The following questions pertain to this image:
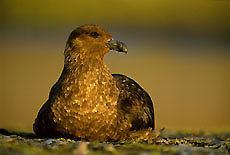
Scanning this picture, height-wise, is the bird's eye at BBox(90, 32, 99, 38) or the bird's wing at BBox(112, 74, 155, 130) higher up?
the bird's eye at BBox(90, 32, 99, 38)

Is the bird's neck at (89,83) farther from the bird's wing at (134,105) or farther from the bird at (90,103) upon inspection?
the bird's wing at (134,105)

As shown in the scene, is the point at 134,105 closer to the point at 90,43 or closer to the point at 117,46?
the point at 117,46

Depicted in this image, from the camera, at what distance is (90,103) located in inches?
205

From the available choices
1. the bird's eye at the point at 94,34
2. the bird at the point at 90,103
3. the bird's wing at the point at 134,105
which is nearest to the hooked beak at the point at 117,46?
the bird at the point at 90,103

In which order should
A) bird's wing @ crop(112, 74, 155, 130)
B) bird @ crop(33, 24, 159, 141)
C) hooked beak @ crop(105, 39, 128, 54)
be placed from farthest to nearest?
hooked beak @ crop(105, 39, 128, 54) → bird's wing @ crop(112, 74, 155, 130) → bird @ crop(33, 24, 159, 141)

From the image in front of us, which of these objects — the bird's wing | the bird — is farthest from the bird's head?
the bird's wing

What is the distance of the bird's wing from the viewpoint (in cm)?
557

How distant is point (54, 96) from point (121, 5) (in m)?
35.3

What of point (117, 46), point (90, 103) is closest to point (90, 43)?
point (117, 46)

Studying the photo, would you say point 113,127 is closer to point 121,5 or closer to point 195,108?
point 195,108

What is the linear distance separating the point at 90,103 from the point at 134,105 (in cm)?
79

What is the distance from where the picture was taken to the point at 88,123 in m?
5.19

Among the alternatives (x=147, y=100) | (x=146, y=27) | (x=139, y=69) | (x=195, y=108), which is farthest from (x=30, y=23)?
(x=147, y=100)

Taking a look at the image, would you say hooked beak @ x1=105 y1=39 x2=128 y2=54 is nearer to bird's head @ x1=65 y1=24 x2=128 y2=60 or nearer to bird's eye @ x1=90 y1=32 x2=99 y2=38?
bird's head @ x1=65 y1=24 x2=128 y2=60
